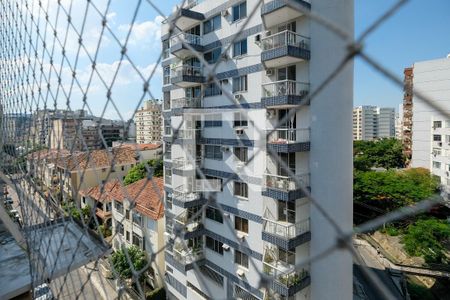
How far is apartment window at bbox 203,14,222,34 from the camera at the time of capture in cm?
334

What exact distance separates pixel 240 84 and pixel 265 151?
1.01 metres

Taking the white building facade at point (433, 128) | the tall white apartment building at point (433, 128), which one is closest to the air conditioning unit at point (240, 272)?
the tall white apartment building at point (433, 128)

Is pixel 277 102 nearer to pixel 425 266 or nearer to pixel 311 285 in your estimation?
pixel 311 285

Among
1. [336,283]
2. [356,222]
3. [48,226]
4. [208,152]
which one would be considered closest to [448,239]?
[356,222]

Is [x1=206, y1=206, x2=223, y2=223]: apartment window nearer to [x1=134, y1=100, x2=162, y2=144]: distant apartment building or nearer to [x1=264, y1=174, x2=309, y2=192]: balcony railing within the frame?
[x1=264, y1=174, x2=309, y2=192]: balcony railing

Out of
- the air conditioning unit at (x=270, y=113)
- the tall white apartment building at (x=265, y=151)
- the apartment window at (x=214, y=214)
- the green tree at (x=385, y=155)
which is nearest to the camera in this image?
the tall white apartment building at (x=265, y=151)

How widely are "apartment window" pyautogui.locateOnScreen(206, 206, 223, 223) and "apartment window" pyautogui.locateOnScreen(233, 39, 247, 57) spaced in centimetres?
182

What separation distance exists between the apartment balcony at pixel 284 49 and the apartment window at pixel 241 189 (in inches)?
50.4

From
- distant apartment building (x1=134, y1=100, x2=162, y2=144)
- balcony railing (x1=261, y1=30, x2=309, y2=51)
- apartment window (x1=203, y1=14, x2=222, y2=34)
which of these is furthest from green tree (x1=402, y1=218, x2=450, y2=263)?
distant apartment building (x1=134, y1=100, x2=162, y2=144)

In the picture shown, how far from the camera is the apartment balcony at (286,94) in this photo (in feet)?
7.88

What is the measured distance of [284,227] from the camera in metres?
2.45

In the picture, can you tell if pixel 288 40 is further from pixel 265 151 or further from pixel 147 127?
pixel 147 127

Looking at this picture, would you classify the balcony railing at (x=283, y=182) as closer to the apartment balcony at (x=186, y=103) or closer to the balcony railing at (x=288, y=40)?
the balcony railing at (x=288, y=40)

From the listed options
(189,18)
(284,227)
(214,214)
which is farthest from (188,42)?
(284,227)
